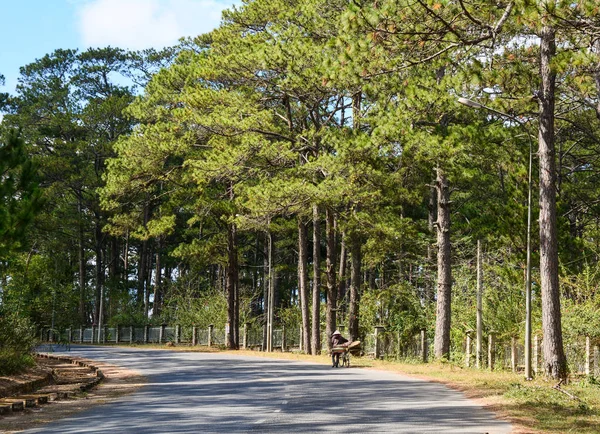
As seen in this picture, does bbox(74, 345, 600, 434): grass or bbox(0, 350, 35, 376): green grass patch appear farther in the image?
bbox(0, 350, 35, 376): green grass patch

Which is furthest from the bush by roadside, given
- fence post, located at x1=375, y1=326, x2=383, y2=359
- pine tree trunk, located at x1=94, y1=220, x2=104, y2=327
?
pine tree trunk, located at x1=94, y1=220, x2=104, y2=327

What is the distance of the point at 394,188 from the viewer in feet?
105

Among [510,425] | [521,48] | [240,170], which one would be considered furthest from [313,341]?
[510,425]

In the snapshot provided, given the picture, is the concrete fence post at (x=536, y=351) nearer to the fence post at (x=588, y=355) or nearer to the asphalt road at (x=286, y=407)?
the fence post at (x=588, y=355)

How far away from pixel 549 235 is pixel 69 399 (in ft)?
40.7

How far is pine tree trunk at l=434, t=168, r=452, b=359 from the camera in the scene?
30.7 metres

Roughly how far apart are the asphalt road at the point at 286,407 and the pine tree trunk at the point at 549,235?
10.3 ft

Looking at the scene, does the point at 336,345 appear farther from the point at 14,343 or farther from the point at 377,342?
the point at 14,343

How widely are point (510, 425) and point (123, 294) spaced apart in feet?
180

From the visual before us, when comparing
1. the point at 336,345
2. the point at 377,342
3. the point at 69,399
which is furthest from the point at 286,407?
the point at 377,342

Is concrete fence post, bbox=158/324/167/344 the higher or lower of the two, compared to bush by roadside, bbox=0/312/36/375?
lower

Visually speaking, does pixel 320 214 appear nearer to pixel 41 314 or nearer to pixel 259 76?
pixel 259 76

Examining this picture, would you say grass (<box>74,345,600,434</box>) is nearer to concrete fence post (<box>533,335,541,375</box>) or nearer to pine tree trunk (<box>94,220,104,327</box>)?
concrete fence post (<box>533,335,541,375</box>)

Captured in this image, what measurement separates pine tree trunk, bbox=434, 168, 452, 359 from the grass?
13.7 ft
